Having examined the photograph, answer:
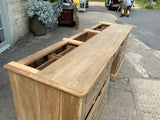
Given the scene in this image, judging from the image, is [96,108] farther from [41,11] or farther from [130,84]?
[41,11]

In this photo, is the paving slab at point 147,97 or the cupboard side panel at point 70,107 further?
the paving slab at point 147,97

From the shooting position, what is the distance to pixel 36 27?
5.61m

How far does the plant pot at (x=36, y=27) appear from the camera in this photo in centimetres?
553

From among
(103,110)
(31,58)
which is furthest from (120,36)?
(31,58)

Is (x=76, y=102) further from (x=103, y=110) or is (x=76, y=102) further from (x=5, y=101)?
(x=5, y=101)

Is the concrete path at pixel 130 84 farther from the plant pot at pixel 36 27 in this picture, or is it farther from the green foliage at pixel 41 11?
the green foliage at pixel 41 11

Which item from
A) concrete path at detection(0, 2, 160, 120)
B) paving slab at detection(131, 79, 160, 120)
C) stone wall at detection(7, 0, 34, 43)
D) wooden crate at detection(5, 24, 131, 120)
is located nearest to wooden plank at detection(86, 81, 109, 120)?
wooden crate at detection(5, 24, 131, 120)

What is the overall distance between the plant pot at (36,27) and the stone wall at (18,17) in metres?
0.19

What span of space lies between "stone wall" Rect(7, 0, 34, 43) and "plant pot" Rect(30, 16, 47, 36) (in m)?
0.19

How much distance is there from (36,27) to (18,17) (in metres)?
0.78

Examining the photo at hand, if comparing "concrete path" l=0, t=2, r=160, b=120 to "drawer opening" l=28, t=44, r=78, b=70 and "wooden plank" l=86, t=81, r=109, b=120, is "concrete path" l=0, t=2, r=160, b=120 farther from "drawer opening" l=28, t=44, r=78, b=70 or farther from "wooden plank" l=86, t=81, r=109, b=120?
"drawer opening" l=28, t=44, r=78, b=70

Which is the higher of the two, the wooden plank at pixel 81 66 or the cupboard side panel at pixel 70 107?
the wooden plank at pixel 81 66

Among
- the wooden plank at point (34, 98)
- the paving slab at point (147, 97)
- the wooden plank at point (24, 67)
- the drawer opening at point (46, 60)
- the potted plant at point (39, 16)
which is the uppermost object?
the potted plant at point (39, 16)

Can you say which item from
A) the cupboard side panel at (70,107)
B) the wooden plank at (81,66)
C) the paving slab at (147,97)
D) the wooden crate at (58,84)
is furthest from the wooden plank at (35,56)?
the paving slab at (147,97)
